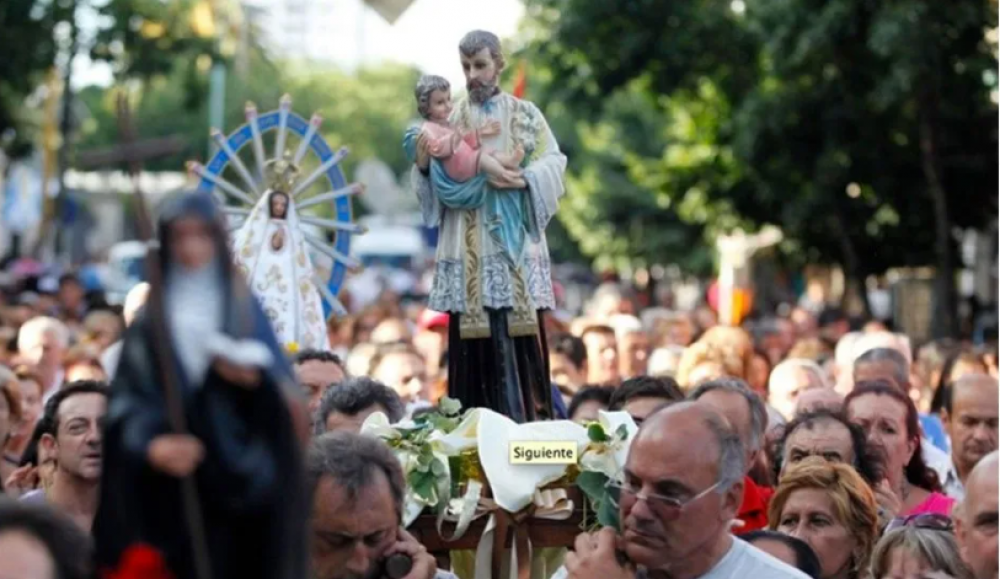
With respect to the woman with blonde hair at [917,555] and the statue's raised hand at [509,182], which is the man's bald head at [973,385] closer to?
the statue's raised hand at [509,182]

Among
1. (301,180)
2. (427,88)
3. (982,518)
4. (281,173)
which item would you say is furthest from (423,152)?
(301,180)

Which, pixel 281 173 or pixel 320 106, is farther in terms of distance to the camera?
pixel 320 106

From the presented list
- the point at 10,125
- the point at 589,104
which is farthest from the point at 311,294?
the point at 10,125

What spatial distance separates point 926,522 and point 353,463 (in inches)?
87.1

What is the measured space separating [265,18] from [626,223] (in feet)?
92.3

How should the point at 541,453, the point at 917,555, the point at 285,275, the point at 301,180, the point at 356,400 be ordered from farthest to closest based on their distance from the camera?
the point at 301,180 < the point at 285,275 < the point at 356,400 < the point at 541,453 < the point at 917,555

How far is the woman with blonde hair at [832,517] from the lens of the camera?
783 centimetres

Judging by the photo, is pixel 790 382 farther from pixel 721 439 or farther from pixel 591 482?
pixel 721 439

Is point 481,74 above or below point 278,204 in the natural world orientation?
above

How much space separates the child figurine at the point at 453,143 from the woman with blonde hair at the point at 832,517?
159 centimetres

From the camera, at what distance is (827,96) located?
27375 mm

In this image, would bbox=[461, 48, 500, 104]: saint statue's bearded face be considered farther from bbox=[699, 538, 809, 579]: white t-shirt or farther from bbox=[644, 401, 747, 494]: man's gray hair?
bbox=[699, 538, 809, 579]: white t-shirt

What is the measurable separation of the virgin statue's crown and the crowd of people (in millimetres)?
1046

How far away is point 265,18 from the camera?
69750 mm
